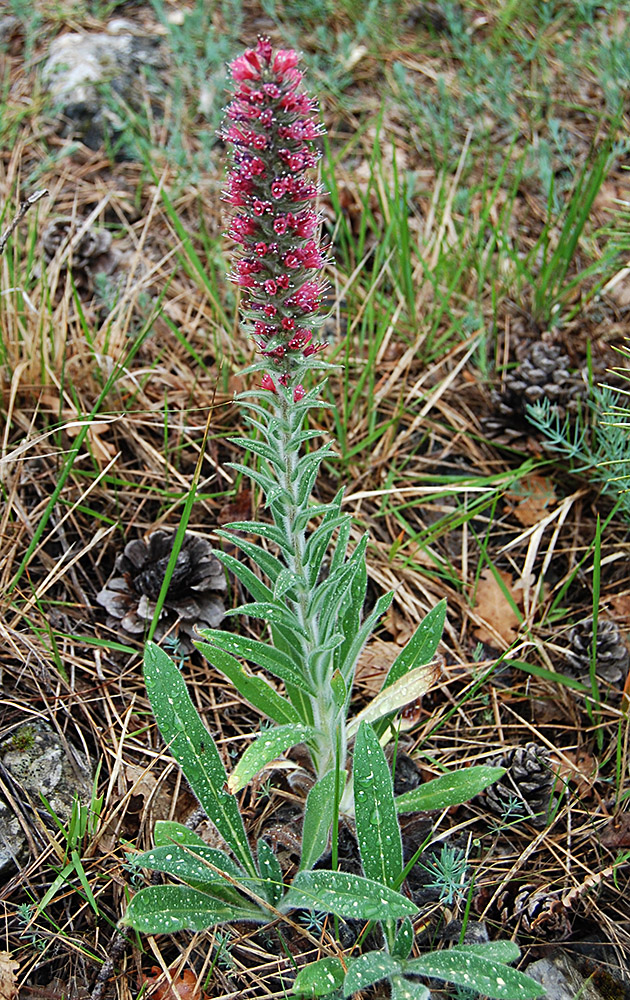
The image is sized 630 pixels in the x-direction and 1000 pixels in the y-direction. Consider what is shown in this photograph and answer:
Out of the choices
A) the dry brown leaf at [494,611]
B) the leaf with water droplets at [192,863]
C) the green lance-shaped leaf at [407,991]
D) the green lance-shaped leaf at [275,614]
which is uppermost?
the green lance-shaped leaf at [275,614]

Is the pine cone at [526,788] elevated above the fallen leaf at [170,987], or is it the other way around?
the pine cone at [526,788]

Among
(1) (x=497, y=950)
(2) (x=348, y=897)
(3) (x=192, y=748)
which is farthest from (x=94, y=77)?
(1) (x=497, y=950)

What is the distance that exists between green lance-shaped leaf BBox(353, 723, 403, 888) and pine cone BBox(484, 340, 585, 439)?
1.90m

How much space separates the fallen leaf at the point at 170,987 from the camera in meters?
2.30

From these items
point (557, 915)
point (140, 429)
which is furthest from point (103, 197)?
point (557, 915)

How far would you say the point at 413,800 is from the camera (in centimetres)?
246

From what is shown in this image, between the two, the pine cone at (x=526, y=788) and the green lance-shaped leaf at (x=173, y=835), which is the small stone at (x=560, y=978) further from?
the green lance-shaped leaf at (x=173, y=835)

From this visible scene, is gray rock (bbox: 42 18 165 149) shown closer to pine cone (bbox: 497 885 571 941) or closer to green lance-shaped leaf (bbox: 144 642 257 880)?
green lance-shaped leaf (bbox: 144 642 257 880)

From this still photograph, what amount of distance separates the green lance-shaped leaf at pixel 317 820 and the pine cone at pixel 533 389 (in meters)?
1.95

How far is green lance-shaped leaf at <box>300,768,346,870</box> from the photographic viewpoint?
2375 mm

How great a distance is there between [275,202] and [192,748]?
1638mm

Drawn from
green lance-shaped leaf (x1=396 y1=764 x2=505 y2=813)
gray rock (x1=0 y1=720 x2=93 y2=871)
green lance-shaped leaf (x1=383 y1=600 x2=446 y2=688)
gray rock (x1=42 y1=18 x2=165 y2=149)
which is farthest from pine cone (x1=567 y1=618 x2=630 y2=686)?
gray rock (x1=42 y1=18 x2=165 y2=149)

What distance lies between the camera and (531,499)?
3.55 m

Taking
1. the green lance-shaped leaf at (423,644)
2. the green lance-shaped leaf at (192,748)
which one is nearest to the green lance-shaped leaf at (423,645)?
the green lance-shaped leaf at (423,644)
